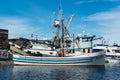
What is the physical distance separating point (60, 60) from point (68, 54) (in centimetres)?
484

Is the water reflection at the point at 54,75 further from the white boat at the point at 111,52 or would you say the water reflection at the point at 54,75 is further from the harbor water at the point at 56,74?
the white boat at the point at 111,52

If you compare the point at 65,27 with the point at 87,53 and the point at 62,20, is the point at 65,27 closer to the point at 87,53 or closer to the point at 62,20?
the point at 62,20

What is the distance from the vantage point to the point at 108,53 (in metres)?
132

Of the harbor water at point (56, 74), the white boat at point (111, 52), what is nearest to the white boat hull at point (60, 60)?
the harbor water at point (56, 74)

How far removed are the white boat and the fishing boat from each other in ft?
96.7

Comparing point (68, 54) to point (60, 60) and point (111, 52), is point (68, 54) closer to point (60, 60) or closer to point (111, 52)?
point (60, 60)

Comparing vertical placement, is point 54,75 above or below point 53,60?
below

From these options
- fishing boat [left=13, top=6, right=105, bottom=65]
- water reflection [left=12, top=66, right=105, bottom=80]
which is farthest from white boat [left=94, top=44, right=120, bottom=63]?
water reflection [left=12, top=66, right=105, bottom=80]

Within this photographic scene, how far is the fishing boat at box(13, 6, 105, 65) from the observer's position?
292 ft

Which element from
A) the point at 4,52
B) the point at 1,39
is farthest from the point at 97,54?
the point at 1,39

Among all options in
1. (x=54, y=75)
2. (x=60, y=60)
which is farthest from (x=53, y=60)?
(x=54, y=75)

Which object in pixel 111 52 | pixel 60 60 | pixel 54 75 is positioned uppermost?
pixel 111 52

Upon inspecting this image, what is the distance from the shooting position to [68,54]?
92.8 metres

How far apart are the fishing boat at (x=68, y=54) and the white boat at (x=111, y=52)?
29.5m
